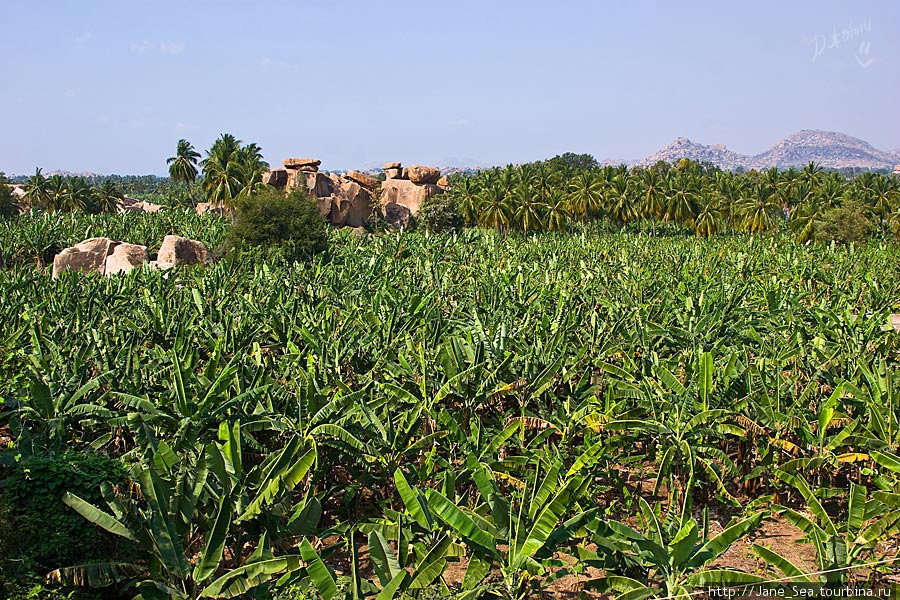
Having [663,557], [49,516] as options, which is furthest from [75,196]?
[663,557]

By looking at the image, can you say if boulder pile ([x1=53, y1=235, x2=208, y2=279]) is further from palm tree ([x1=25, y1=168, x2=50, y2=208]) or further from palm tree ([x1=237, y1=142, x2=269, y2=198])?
palm tree ([x1=25, y1=168, x2=50, y2=208])

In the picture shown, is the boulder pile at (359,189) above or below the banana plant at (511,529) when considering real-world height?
above

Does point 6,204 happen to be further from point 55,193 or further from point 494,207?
point 494,207

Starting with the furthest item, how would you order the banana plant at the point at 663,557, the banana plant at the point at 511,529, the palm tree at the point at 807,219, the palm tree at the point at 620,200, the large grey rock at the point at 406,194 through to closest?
the large grey rock at the point at 406,194 → the palm tree at the point at 620,200 → the palm tree at the point at 807,219 → the banana plant at the point at 511,529 → the banana plant at the point at 663,557

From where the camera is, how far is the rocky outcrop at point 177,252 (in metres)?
31.0

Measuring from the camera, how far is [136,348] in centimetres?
1298

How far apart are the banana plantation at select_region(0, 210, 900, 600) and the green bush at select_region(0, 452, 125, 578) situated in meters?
0.02

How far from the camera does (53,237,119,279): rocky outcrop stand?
31781mm

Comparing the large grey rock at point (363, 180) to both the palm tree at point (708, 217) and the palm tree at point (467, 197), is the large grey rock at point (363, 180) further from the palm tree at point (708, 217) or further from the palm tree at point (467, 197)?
the palm tree at point (708, 217)

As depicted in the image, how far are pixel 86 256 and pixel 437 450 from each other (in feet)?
89.7

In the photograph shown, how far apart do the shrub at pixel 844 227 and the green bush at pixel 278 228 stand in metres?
29.7

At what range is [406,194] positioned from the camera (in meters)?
61.8

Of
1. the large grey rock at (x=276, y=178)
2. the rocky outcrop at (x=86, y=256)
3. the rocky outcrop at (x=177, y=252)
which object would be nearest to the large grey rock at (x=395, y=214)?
the large grey rock at (x=276, y=178)

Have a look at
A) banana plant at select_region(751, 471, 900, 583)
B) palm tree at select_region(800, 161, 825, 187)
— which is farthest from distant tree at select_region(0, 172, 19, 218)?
palm tree at select_region(800, 161, 825, 187)
